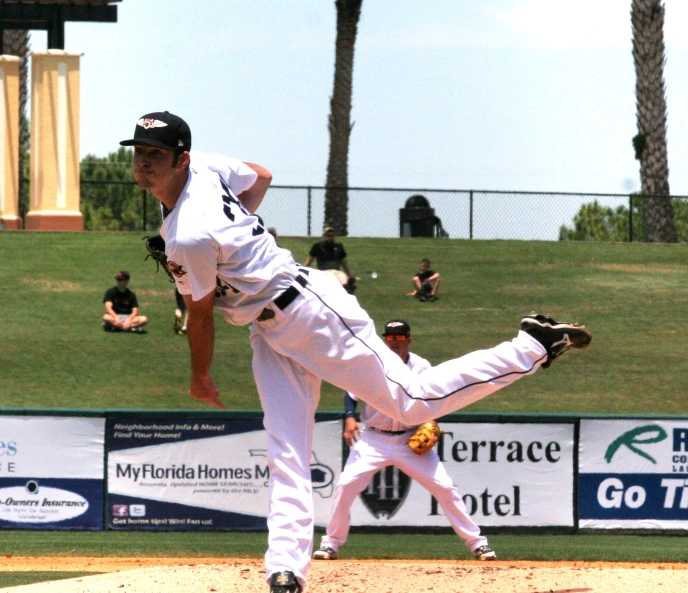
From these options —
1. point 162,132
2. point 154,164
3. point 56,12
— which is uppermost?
point 56,12

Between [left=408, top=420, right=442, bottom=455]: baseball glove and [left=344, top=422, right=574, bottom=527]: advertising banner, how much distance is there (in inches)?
80.5

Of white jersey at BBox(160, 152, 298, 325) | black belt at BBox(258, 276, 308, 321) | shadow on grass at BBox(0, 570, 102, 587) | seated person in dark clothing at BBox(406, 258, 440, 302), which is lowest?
shadow on grass at BBox(0, 570, 102, 587)

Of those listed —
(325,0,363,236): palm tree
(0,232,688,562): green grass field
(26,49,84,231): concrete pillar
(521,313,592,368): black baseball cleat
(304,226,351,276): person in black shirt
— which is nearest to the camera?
(521,313,592,368): black baseball cleat

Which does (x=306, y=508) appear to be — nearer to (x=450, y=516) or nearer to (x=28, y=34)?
(x=450, y=516)

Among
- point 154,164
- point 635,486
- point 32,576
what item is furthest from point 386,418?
point 154,164

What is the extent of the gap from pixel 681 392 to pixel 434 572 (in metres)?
12.6

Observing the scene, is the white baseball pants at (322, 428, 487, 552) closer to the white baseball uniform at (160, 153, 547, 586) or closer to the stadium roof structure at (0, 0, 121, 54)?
the white baseball uniform at (160, 153, 547, 586)

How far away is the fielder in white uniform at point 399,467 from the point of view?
33.4 ft

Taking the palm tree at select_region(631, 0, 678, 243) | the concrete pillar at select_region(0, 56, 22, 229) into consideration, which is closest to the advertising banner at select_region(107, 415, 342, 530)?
the concrete pillar at select_region(0, 56, 22, 229)

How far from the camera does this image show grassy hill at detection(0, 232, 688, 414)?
19.6 m

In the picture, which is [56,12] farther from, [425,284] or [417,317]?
[417,317]

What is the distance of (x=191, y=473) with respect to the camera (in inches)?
488

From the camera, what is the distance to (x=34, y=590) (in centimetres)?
773

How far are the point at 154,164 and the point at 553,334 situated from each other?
7.52ft
